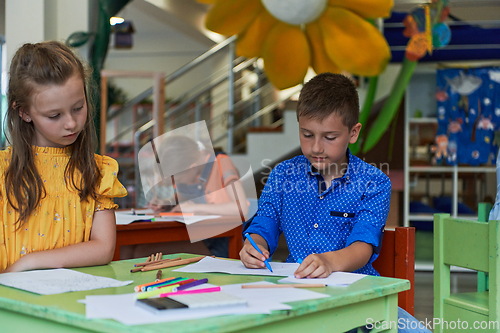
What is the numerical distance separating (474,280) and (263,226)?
3080 millimetres

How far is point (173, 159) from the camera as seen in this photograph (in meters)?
2.30

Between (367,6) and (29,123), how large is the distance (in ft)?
8.39

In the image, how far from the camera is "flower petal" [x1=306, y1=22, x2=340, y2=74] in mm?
3229

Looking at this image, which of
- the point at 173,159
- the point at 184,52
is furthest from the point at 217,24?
the point at 184,52

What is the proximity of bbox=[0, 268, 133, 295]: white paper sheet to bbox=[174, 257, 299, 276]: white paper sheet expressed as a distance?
6.3 inches

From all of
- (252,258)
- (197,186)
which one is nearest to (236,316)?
(252,258)

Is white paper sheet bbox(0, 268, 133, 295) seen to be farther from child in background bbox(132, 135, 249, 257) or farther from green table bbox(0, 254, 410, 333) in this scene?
child in background bbox(132, 135, 249, 257)

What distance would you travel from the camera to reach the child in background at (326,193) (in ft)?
3.79

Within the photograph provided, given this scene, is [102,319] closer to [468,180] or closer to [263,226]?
[263,226]

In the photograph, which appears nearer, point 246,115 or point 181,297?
point 181,297

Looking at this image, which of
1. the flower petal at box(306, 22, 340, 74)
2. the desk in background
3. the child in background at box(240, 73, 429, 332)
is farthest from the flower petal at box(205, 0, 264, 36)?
the child in background at box(240, 73, 429, 332)

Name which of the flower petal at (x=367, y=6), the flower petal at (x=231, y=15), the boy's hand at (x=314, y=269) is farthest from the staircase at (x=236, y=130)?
the boy's hand at (x=314, y=269)

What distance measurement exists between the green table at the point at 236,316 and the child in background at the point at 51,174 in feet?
0.69

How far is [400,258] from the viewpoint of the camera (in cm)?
113
